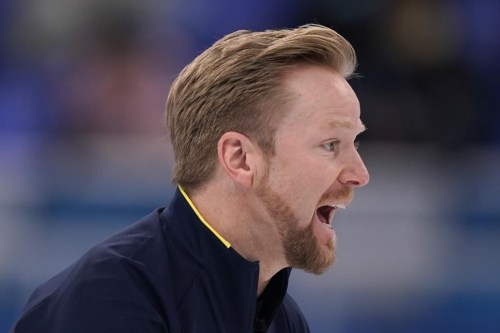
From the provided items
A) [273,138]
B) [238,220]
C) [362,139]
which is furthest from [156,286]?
[362,139]

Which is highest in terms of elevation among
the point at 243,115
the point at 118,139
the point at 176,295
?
the point at 243,115

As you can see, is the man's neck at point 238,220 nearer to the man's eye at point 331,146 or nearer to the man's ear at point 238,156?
the man's ear at point 238,156

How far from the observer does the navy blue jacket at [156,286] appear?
1629mm

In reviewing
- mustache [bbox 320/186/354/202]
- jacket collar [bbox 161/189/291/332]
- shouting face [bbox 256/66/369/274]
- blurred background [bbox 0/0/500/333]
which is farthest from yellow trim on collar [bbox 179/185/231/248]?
blurred background [bbox 0/0/500/333]

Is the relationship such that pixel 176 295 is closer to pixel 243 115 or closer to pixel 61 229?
pixel 243 115

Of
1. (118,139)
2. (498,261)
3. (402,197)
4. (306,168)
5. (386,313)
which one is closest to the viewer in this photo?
(306,168)

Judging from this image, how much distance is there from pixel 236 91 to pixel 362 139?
136 inches

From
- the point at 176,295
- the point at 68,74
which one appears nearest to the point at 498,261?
the point at 68,74

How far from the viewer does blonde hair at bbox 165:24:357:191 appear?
187 centimetres

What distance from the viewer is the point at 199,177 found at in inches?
75.7

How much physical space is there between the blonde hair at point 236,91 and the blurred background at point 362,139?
220 cm

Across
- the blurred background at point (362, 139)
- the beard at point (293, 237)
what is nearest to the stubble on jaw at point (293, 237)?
the beard at point (293, 237)

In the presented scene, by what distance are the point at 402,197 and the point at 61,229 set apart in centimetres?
177

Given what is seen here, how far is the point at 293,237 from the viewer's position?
74.9 inches
